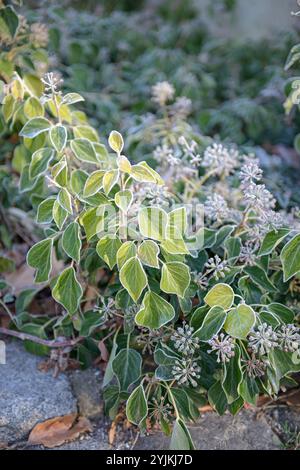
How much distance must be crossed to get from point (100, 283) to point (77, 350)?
236 millimetres

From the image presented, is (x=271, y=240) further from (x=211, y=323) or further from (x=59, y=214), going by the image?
(x=59, y=214)

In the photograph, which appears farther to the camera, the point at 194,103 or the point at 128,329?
the point at 194,103

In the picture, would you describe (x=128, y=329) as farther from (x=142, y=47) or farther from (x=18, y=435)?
(x=142, y=47)

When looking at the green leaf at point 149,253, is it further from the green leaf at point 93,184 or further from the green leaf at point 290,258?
the green leaf at point 290,258

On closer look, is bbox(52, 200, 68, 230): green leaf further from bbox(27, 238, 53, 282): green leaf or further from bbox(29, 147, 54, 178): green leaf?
bbox(29, 147, 54, 178): green leaf

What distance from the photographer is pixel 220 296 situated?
1.57 metres

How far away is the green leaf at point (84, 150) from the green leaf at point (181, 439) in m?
0.71

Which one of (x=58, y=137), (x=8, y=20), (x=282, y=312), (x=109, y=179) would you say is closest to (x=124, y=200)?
(x=109, y=179)

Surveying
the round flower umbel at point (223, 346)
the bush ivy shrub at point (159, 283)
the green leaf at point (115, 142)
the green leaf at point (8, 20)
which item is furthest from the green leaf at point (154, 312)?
the green leaf at point (8, 20)

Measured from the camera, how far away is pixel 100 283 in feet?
6.65

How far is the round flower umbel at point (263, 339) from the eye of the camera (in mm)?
1532

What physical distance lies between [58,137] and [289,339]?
752 mm

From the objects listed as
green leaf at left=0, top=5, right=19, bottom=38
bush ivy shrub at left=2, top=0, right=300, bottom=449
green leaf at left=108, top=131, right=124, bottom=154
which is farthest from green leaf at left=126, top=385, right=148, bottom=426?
green leaf at left=0, top=5, right=19, bottom=38

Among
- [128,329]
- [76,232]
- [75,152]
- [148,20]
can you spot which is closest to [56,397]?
[128,329]
